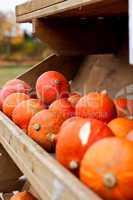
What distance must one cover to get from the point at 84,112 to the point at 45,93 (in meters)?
0.42

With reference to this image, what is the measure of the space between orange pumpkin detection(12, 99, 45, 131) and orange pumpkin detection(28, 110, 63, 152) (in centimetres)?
16

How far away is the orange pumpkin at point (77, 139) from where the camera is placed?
3.07 ft

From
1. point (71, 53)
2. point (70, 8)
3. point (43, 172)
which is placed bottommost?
point (43, 172)

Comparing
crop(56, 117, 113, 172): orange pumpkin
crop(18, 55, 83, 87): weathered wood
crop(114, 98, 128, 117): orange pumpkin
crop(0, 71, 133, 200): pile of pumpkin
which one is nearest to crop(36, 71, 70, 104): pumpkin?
crop(0, 71, 133, 200): pile of pumpkin

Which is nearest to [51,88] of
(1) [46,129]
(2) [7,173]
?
(1) [46,129]

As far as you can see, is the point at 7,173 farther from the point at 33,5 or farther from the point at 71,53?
the point at 33,5

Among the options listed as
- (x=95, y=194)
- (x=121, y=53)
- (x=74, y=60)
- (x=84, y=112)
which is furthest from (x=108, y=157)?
(x=74, y=60)

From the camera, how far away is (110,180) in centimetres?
78

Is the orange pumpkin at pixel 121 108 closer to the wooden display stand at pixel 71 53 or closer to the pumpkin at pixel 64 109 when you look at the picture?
the pumpkin at pixel 64 109

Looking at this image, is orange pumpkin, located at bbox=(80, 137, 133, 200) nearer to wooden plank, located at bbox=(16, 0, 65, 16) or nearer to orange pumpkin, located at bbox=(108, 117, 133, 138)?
orange pumpkin, located at bbox=(108, 117, 133, 138)

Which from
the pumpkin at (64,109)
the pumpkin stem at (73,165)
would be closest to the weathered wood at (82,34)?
the pumpkin at (64,109)

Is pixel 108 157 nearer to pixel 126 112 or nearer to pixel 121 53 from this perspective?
pixel 126 112

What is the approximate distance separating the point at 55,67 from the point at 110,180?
4.87 ft

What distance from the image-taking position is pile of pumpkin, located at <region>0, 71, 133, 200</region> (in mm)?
793
